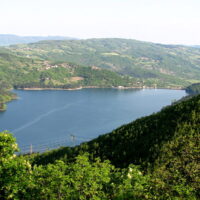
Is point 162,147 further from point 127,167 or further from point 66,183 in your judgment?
point 66,183

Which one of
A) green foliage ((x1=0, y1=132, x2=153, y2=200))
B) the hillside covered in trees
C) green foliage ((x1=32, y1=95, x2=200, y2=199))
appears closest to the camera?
green foliage ((x1=0, y1=132, x2=153, y2=200))

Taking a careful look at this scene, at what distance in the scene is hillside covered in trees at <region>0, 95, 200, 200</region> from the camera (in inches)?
1232

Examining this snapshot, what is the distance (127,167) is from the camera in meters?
53.7

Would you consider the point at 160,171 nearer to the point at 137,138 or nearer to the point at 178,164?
the point at 178,164

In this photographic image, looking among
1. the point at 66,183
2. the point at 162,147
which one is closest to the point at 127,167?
the point at 162,147

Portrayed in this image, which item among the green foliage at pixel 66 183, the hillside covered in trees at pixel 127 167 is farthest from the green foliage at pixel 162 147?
the green foliage at pixel 66 183

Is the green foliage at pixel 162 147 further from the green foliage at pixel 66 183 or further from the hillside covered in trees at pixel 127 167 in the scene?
the green foliage at pixel 66 183

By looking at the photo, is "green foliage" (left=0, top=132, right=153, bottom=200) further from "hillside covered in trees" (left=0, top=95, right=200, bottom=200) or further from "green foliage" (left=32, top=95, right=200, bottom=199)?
"green foliage" (left=32, top=95, right=200, bottom=199)

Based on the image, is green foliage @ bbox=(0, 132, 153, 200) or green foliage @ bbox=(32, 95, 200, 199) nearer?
green foliage @ bbox=(0, 132, 153, 200)

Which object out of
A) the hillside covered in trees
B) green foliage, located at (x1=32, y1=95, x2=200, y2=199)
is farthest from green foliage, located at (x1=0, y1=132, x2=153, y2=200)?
green foliage, located at (x1=32, y1=95, x2=200, y2=199)

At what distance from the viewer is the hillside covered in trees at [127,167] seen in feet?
103

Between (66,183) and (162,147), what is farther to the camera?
(162,147)

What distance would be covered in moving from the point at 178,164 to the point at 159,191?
2172cm

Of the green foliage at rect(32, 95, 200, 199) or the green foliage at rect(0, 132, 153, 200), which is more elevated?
the green foliage at rect(0, 132, 153, 200)
